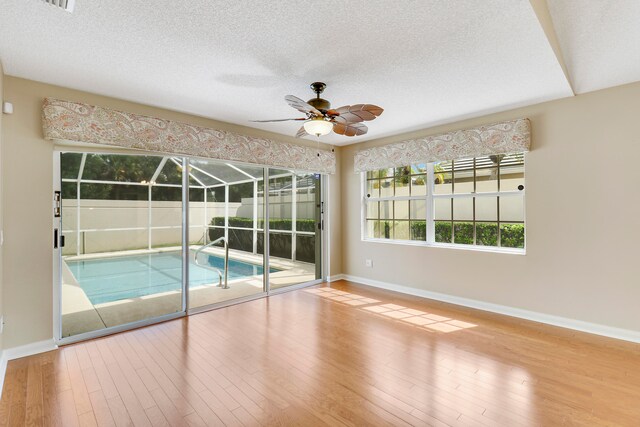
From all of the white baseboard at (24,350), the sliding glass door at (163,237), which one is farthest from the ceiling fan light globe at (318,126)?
the white baseboard at (24,350)

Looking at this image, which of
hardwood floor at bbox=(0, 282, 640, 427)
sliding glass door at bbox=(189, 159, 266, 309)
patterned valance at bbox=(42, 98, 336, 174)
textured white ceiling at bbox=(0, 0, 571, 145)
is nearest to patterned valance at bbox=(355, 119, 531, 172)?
textured white ceiling at bbox=(0, 0, 571, 145)

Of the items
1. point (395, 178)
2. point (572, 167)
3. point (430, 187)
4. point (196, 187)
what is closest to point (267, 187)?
point (196, 187)

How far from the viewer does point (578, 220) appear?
3.40 metres

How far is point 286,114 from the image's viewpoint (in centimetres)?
394

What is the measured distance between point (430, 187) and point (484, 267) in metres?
1.35

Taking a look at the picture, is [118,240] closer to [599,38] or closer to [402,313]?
[402,313]

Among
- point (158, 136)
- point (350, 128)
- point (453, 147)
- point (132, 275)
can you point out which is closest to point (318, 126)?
point (350, 128)

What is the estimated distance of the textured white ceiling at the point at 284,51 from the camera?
193 cm

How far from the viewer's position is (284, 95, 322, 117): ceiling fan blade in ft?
8.07

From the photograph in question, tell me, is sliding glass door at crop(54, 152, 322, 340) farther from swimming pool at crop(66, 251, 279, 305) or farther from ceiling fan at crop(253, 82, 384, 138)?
ceiling fan at crop(253, 82, 384, 138)

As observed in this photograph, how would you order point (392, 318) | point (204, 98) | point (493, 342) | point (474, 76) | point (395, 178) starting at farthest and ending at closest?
point (395, 178), point (392, 318), point (204, 98), point (493, 342), point (474, 76)

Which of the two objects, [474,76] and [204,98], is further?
[204,98]

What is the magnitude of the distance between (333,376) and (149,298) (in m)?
2.75

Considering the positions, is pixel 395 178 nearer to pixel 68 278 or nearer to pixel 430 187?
pixel 430 187
